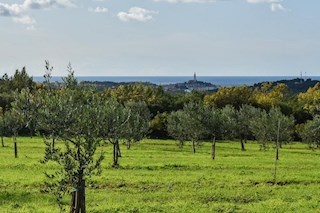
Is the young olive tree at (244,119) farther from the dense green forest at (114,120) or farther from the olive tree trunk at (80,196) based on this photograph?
the olive tree trunk at (80,196)

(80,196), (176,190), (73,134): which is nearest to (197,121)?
(176,190)

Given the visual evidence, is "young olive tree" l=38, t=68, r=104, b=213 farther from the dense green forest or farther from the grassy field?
the grassy field

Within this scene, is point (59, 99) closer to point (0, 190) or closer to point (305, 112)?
point (0, 190)

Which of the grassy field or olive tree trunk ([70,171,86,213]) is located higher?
olive tree trunk ([70,171,86,213])

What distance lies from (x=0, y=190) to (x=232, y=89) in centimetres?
10837

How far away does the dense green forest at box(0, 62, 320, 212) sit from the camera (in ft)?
67.2

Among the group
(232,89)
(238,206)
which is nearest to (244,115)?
(232,89)

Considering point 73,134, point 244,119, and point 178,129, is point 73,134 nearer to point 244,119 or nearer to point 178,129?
point 178,129

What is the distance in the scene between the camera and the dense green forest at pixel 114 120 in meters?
20.5

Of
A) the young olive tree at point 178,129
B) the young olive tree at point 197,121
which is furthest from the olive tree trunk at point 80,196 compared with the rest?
the young olive tree at point 178,129

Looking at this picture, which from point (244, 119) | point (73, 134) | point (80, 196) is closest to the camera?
→ point (73, 134)

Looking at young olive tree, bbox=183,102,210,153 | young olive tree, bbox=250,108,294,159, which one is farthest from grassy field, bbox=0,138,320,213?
young olive tree, bbox=250,108,294,159

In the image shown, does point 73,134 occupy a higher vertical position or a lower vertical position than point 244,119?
higher

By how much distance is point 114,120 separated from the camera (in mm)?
23016
